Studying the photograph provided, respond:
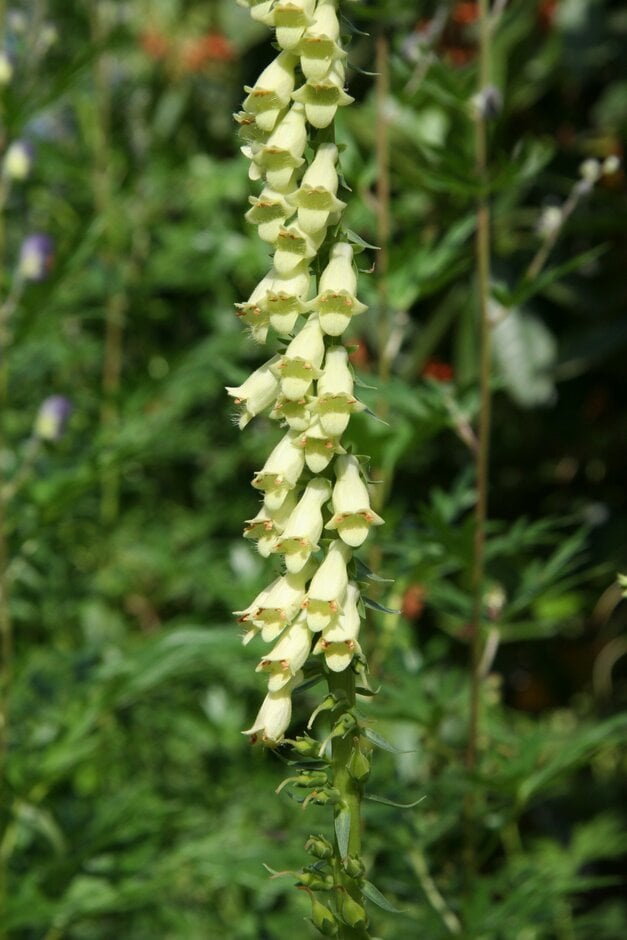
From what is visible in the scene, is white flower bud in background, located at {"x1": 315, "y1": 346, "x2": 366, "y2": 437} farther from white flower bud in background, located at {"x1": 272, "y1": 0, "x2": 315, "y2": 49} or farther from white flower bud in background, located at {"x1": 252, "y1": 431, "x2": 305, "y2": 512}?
white flower bud in background, located at {"x1": 272, "y1": 0, "x2": 315, "y2": 49}

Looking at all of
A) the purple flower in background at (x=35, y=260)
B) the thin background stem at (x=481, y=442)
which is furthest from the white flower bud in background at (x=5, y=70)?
the thin background stem at (x=481, y=442)

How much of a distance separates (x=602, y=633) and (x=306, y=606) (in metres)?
2.41

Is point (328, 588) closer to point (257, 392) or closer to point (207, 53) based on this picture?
point (257, 392)

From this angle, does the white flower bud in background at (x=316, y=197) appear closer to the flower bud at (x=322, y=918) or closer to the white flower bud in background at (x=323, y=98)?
the white flower bud in background at (x=323, y=98)

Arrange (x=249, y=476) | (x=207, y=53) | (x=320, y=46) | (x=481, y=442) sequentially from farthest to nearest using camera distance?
(x=207, y=53) → (x=249, y=476) → (x=481, y=442) → (x=320, y=46)

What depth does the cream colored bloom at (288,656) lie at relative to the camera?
100 cm

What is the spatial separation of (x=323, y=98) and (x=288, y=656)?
43 centimetres

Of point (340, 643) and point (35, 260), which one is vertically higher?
point (35, 260)

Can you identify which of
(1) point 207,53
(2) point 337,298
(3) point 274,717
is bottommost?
(3) point 274,717

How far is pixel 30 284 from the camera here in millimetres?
2172

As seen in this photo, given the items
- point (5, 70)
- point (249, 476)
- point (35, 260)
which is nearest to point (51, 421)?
point (35, 260)

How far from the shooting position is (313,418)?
0.98 m

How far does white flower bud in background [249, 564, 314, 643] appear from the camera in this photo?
3.36 feet

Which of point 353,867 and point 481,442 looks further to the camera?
point 481,442
